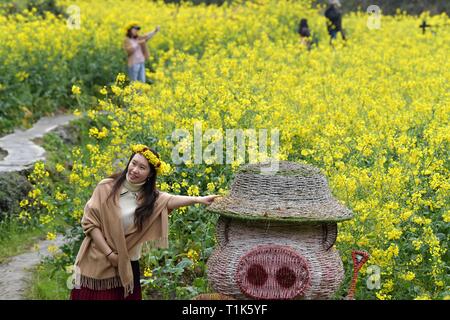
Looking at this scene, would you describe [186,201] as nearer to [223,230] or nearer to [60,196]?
[223,230]

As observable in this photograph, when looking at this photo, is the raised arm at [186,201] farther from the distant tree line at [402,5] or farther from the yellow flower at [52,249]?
the distant tree line at [402,5]

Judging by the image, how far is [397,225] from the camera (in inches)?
245

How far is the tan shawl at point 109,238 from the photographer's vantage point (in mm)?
5090

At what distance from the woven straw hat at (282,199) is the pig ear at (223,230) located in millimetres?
119

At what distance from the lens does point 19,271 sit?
706 cm

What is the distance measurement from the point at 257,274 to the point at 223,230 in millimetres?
352

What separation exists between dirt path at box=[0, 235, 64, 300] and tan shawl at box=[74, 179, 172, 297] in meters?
1.47

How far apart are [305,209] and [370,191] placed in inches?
64.0

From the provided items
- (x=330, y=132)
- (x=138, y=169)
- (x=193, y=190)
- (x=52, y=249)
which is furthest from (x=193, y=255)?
→ (x=330, y=132)

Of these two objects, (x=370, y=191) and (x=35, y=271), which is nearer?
(x=370, y=191)

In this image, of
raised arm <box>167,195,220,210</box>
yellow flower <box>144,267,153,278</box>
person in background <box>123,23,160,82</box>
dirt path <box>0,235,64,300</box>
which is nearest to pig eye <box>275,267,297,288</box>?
raised arm <box>167,195,220,210</box>

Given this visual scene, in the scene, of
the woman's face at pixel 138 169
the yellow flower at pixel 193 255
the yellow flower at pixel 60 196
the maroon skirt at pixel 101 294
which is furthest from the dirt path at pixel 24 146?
the woman's face at pixel 138 169
